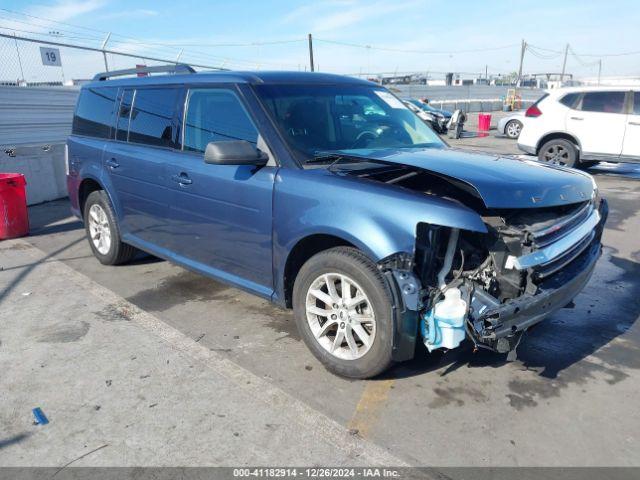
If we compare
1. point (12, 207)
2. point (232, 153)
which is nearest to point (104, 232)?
point (12, 207)

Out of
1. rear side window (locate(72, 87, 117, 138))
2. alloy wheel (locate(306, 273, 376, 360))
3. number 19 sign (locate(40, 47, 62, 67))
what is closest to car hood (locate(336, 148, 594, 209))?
alloy wheel (locate(306, 273, 376, 360))

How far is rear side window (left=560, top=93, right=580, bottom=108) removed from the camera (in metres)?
10.4

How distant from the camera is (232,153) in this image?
3406mm

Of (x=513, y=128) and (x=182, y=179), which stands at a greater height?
(x=182, y=179)

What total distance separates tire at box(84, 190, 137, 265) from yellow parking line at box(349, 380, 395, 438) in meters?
3.30

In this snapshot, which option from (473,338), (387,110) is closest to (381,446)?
(473,338)

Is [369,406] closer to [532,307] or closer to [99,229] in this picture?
[532,307]

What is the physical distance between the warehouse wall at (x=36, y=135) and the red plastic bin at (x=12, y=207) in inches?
89.4

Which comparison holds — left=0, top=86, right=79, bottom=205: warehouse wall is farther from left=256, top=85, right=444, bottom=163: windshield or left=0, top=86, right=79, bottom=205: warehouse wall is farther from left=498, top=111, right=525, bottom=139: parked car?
left=498, top=111, right=525, bottom=139: parked car

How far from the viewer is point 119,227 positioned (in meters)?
5.22

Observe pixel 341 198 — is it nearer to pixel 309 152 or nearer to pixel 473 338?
pixel 309 152

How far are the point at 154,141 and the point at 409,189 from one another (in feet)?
8.32

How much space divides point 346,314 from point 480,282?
83 centimetres

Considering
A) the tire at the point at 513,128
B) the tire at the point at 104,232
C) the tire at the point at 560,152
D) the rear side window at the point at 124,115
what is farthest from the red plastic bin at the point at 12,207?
the tire at the point at 513,128
